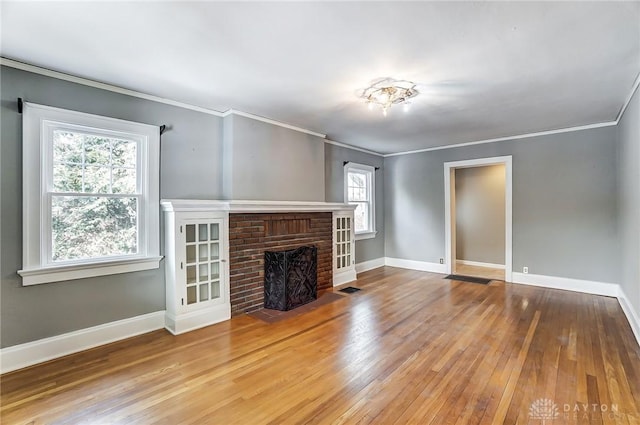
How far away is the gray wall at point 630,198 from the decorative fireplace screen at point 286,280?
3.62m

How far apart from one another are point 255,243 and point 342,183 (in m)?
2.50

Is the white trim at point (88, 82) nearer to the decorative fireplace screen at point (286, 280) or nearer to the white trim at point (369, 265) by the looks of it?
the decorative fireplace screen at point (286, 280)

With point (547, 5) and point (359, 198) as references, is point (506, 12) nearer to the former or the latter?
point (547, 5)

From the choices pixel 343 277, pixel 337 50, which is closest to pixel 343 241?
pixel 343 277

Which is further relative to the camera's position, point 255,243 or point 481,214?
point 481,214

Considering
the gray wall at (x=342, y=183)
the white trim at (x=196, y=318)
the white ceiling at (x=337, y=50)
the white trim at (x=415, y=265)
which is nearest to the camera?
the white ceiling at (x=337, y=50)

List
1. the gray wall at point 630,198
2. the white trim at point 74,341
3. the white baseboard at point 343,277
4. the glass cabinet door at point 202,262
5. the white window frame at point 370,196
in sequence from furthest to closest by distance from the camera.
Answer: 1. the white window frame at point 370,196
2. the white baseboard at point 343,277
3. the glass cabinet door at point 202,262
4. the gray wall at point 630,198
5. the white trim at point 74,341

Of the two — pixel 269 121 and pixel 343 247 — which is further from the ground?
pixel 269 121

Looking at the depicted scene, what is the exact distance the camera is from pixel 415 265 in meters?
6.32

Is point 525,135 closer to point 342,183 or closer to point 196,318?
point 342,183

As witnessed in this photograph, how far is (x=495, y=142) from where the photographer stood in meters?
5.33

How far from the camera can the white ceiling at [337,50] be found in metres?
1.86

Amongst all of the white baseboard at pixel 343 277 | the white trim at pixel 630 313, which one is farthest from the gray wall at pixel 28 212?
the white trim at pixel 630 313

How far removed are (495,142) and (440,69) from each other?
11.2 feet
